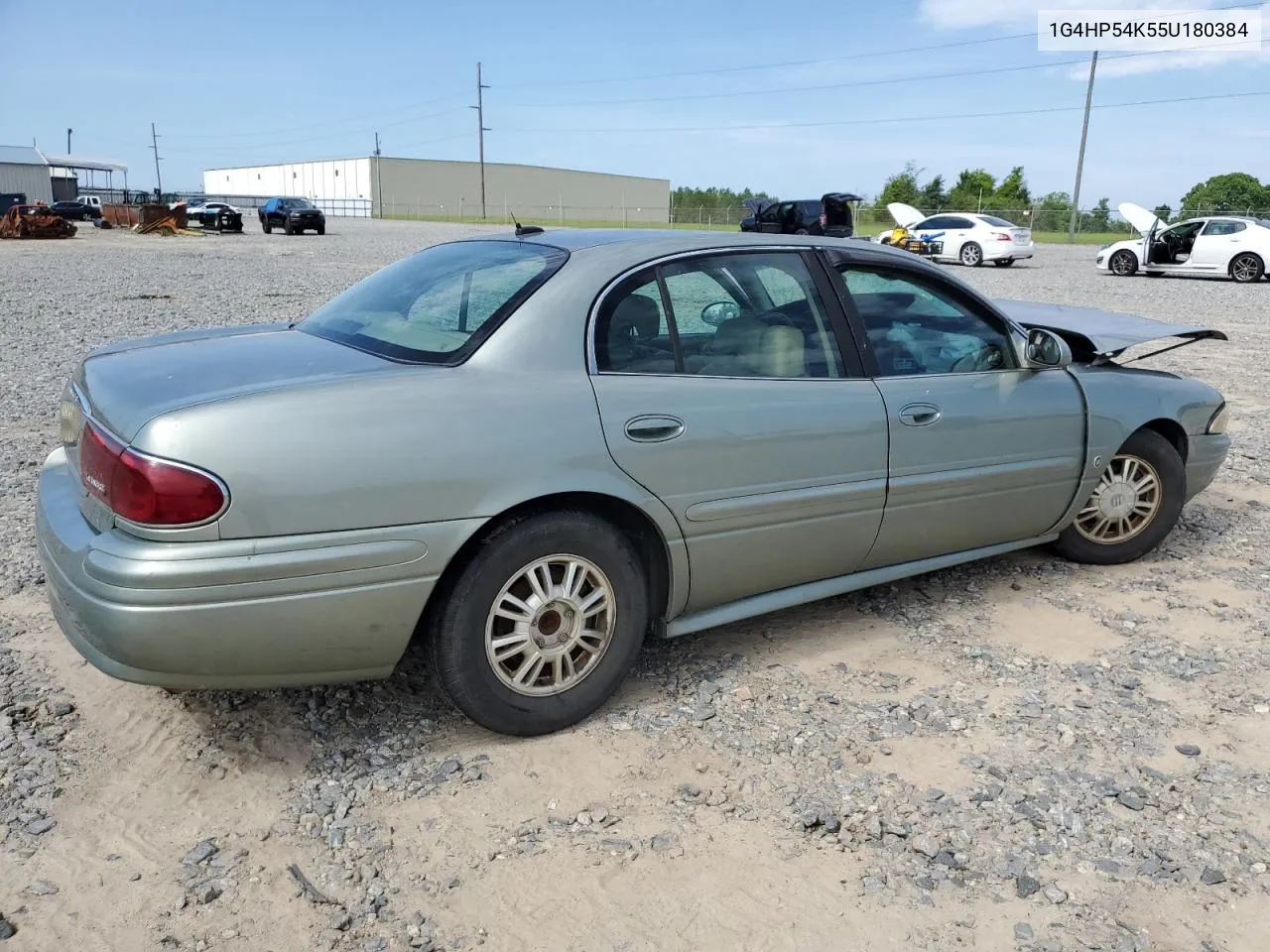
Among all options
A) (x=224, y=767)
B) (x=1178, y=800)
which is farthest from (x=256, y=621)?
(x=1178, y=800)

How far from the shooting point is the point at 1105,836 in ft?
8.86

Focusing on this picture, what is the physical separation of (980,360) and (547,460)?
1.96 m

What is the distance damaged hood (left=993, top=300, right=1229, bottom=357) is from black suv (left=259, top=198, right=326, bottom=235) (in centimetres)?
3725

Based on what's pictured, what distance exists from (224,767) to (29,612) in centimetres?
147

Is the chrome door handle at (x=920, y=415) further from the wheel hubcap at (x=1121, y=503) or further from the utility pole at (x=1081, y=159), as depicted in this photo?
the utility pole at (x=1081, y=159)

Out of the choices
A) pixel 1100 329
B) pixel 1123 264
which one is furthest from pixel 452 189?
pixel 1100 329

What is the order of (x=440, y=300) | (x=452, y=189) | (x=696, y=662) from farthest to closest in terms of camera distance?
(x=452, y=189) → (x=696, y=662) → (x=440, y=300)

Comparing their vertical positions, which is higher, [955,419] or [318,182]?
[318,182]

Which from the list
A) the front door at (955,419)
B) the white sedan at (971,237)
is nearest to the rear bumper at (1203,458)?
the front door at (955,419)

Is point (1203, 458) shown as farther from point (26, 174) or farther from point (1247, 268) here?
point (26, 174)

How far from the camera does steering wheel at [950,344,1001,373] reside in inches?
156

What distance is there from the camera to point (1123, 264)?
23000mm

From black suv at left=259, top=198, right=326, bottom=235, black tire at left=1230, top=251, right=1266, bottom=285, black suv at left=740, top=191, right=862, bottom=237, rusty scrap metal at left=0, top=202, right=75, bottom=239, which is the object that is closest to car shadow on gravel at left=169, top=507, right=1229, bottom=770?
black suv at left=740, top=191, right=862, bottom=237

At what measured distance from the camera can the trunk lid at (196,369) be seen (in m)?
2.73
